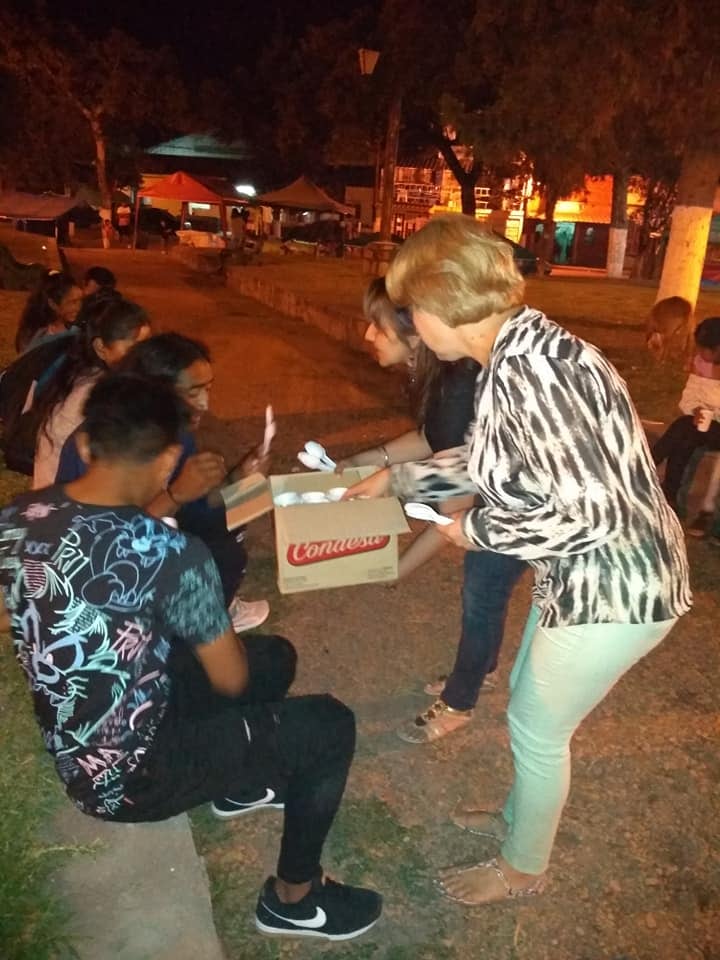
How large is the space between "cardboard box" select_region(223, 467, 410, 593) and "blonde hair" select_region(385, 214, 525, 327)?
1.03 m

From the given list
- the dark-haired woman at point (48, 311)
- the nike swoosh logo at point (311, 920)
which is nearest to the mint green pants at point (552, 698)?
the nike swoosh logo at point (311, 920)

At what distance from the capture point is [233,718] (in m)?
2.08

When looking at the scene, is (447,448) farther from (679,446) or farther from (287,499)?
(679,446)

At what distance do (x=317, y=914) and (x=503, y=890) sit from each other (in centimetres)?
59

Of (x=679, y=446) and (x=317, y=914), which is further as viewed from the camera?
(x=679, y=446)

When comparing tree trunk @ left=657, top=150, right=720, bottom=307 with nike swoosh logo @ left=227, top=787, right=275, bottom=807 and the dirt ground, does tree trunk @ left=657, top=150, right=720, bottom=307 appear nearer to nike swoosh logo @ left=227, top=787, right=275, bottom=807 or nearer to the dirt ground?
the dirt ground

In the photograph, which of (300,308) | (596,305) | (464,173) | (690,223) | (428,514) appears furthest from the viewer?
(464,173)

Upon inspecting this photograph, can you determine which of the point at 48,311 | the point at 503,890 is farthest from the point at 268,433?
the point at 48,311

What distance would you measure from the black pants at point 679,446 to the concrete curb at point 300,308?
570cm

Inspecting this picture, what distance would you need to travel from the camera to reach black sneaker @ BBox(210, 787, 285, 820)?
279 cm

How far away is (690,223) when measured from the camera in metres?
10.8

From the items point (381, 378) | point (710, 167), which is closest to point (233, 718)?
point (381, 378)

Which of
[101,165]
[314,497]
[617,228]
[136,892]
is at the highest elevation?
[101,165]

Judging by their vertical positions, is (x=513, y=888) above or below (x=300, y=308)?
A: below
